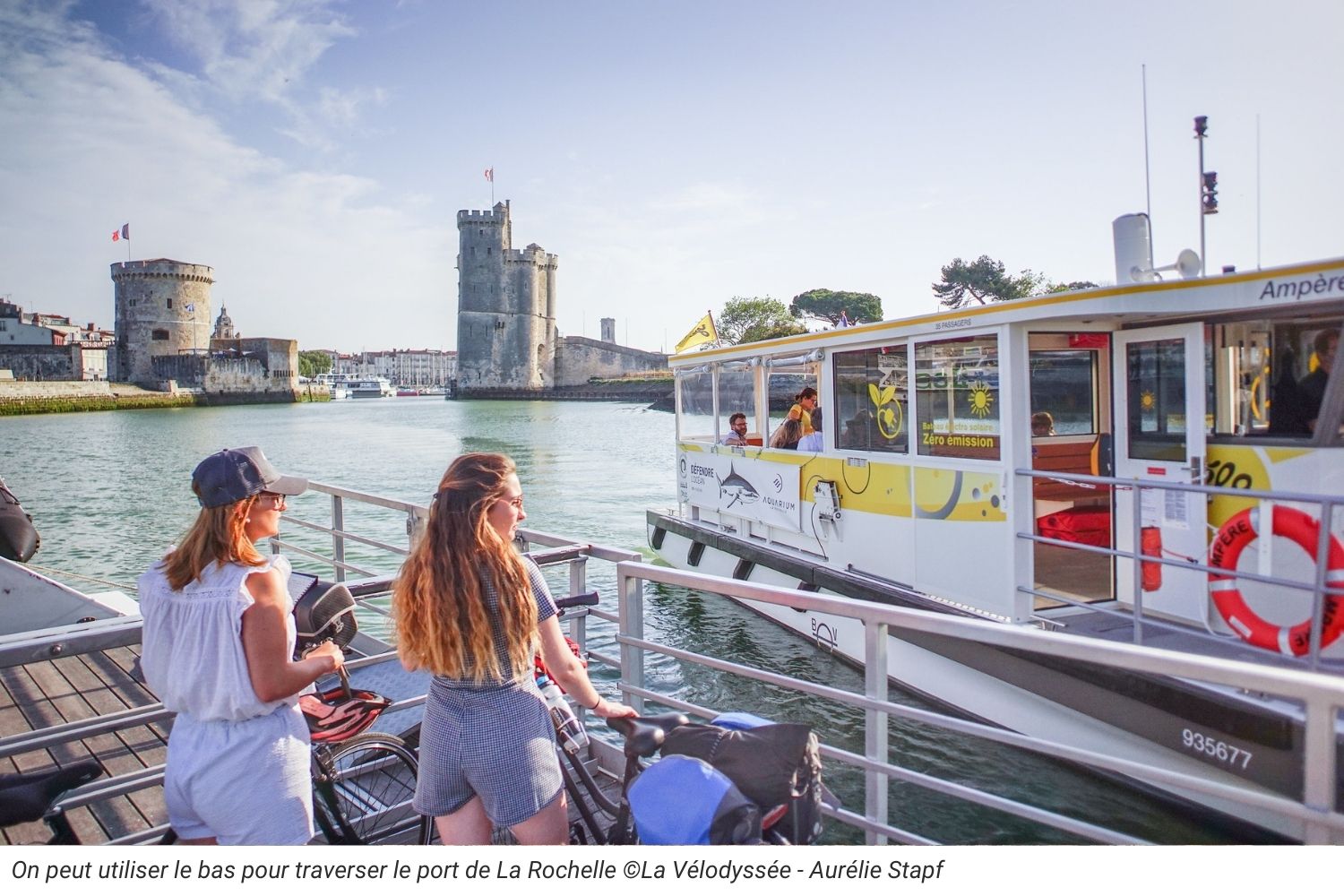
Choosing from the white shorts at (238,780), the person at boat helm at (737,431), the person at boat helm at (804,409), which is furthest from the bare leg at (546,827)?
the person at boat helm at (737,431)

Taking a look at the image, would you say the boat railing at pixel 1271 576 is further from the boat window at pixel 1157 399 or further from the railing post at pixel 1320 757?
the railing post at pixel 1320 757

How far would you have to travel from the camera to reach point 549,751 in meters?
2.50

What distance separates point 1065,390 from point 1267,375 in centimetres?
142

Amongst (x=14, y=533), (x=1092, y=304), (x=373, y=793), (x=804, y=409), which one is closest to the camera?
(x=373, y=793)

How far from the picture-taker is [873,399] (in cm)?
788

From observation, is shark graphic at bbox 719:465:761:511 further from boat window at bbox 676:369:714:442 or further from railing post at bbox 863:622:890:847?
railing post at bbox 863:622:890:847

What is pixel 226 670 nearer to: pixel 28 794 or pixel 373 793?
pixel 28 794

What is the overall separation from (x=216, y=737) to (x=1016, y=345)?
18.0 ft

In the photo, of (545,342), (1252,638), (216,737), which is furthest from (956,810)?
(545,342)

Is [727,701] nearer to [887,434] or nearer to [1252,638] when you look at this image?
[887,434]

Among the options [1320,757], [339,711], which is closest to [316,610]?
[339,711]

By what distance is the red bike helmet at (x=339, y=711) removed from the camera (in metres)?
2.71

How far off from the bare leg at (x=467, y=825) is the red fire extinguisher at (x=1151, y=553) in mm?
4568

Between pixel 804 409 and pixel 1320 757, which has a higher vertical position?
pixel 804 409
